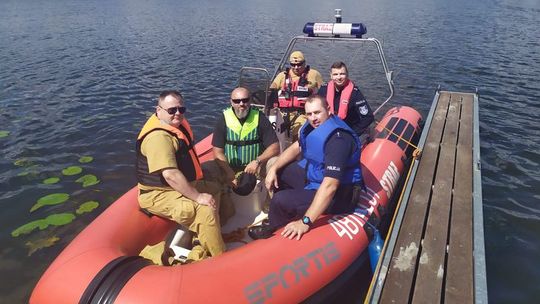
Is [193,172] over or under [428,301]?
over

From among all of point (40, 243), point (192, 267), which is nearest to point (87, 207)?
point (40, 243)

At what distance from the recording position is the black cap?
417cm

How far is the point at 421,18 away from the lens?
2391 centimetres

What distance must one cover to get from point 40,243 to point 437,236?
463 centimetres

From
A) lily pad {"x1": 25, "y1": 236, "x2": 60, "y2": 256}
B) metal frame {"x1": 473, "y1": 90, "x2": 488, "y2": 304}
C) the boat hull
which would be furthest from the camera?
lily pad {"x1": 25, "y1": 236, "x2": 60, "y2": 256}

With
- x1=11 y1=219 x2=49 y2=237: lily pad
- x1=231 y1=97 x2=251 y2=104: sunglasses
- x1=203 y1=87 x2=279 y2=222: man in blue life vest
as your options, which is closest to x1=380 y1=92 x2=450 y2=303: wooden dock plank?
x1=203 y1=87 x2=279 y2=222: man in blue life vest

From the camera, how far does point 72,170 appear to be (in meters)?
6.65

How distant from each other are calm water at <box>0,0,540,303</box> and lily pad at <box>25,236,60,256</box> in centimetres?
2

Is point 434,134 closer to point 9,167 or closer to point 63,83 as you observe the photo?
point 9,167

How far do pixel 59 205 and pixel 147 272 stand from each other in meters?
3.45

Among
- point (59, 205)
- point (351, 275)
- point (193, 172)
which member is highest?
point (193, 172)

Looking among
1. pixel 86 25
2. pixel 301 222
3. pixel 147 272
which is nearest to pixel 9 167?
pixel 147 272

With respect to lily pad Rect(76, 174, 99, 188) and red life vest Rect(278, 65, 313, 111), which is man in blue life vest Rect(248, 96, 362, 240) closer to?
red life vest Rect(278, 65, 313, 111)

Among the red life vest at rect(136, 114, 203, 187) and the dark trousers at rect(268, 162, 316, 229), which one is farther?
the dark trousers at rect(268, 162, 316, 229)
